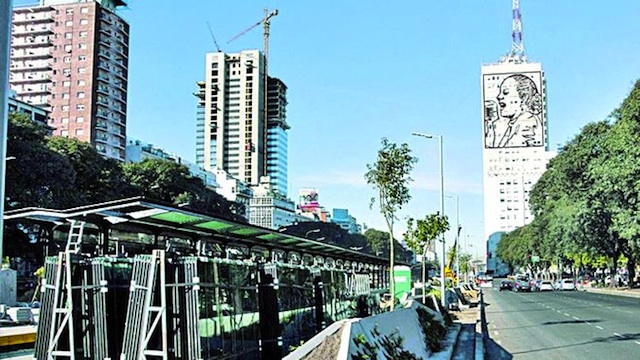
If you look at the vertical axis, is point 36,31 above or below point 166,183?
above

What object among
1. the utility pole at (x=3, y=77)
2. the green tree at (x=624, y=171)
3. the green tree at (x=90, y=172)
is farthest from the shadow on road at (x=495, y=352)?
the green tree at (x=90, y=172)

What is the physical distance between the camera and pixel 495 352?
65.7 ft

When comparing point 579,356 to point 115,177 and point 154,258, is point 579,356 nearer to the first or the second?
point 154,258

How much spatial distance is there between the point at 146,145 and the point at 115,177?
77.1 m

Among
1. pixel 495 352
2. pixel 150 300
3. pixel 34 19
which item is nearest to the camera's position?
pixel 150 300

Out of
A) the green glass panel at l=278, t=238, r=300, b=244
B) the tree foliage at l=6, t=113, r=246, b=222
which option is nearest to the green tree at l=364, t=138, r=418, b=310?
the green glass panel at l=278, t=238, r=300, b=244

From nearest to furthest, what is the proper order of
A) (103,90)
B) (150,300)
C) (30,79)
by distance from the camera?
1. (150,300)
2. (103,90)
3. (30,79)

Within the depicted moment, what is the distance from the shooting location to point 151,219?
46.4 ft

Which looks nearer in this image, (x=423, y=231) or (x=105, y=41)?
(x=423, y=231)

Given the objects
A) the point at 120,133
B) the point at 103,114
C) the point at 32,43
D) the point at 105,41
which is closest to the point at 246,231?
the point at 103,114

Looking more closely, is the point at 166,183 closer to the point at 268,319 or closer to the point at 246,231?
the point at 246,231

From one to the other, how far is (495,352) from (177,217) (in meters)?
10.2

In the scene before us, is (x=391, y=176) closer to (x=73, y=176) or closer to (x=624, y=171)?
(x=624, y=171)

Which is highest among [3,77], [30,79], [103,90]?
[30,79]
